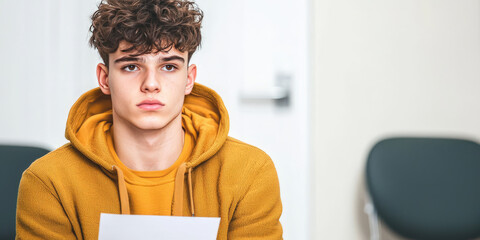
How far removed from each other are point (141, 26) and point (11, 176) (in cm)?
51

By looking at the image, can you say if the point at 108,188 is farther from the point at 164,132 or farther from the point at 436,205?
the point at 436,205

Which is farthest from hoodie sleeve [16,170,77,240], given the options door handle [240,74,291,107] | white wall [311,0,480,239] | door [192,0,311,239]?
white wall [311,0,480,239]

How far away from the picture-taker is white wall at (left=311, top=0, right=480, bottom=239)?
1.60 metres

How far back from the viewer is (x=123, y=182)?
0.70 meters

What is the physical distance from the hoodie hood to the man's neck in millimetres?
26

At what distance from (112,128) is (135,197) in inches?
5.1

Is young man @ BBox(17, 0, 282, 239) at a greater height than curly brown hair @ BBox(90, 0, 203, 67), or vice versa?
curly brown hair @ BBox(90, 0, 203, 67)

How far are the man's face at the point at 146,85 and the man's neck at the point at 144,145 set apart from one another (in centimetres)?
2

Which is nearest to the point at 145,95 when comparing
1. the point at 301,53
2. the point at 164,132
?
the point at 164,132

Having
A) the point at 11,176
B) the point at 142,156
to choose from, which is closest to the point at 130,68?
the point at 142,156

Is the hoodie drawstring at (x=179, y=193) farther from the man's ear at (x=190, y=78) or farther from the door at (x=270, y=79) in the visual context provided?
the door at (x=270, y=79)

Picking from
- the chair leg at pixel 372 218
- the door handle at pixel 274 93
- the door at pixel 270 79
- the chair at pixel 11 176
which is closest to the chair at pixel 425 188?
the chair leg at pixel 372 218

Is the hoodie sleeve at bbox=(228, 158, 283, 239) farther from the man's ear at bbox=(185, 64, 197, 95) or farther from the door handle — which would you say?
the door handle

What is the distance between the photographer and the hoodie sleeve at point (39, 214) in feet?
2.28
